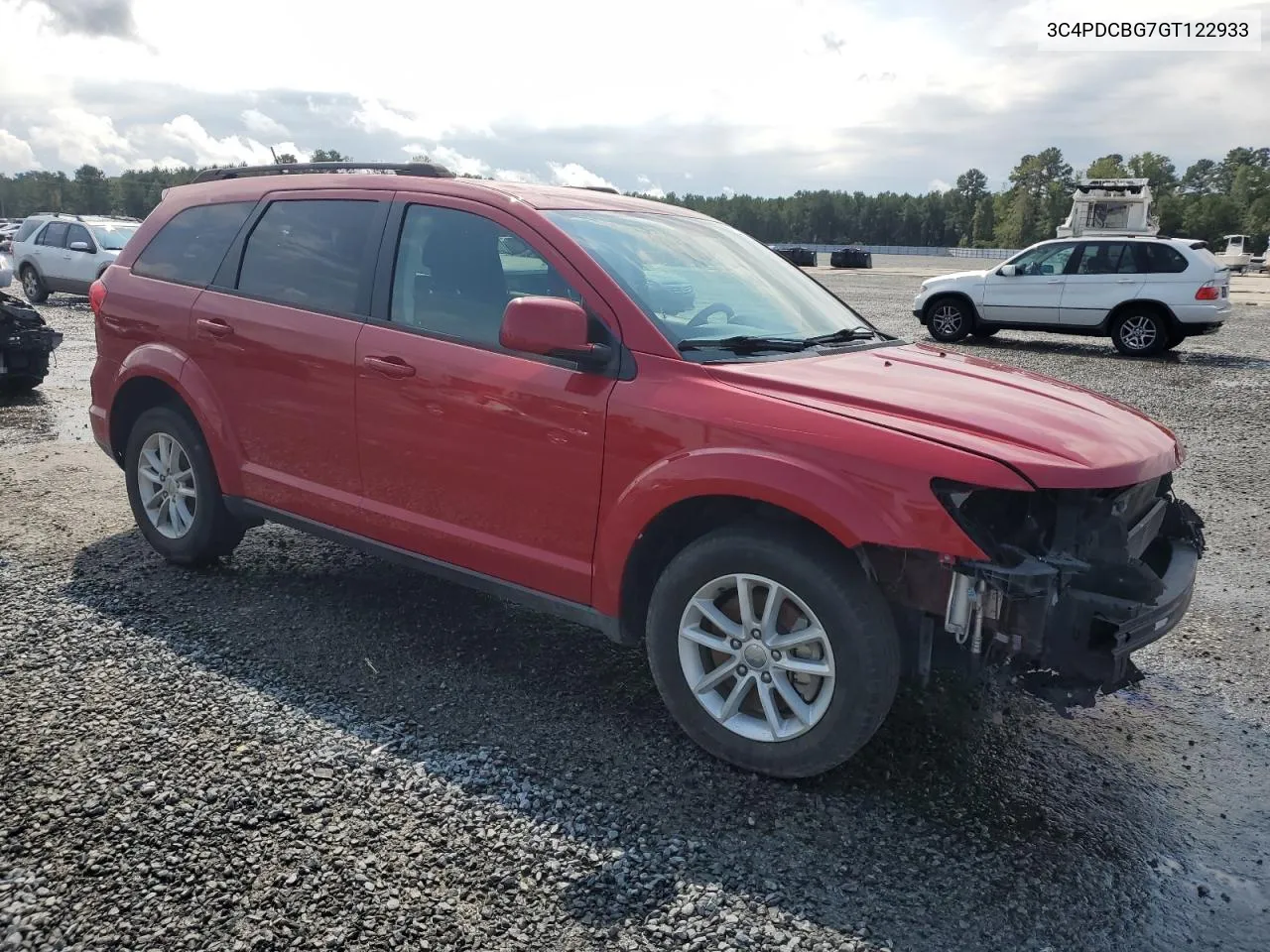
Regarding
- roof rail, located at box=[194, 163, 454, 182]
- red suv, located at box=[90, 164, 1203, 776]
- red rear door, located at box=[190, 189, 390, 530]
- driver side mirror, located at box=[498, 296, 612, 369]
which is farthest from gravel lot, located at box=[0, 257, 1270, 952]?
roof rail, located at box=[194, 163, 454, 182]

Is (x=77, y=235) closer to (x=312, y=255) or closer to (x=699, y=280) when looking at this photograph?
(x=312, y=255)

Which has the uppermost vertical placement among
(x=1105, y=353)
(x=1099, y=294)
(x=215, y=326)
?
(x=1099, y=294)

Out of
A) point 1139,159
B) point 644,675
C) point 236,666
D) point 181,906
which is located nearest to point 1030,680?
point 644,675

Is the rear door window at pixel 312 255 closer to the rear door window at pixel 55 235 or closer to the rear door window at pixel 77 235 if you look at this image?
the rear door window at pixel 77 235

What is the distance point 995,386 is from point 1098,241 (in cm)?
1366

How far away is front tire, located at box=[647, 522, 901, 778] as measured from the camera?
303 centimetres

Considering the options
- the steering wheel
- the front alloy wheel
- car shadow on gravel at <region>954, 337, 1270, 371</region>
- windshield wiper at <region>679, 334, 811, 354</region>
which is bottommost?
the front alloy wheel

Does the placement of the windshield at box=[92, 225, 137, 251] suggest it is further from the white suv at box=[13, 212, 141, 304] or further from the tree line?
the tree line

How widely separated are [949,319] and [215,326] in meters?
14.6

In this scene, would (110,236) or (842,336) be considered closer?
(842,336)

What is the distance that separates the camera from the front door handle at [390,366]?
393 centimetres

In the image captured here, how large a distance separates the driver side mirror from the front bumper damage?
4.03 ft

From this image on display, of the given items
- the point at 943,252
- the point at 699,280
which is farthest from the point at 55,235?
the point at 943,252

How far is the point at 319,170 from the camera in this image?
4812 mm
